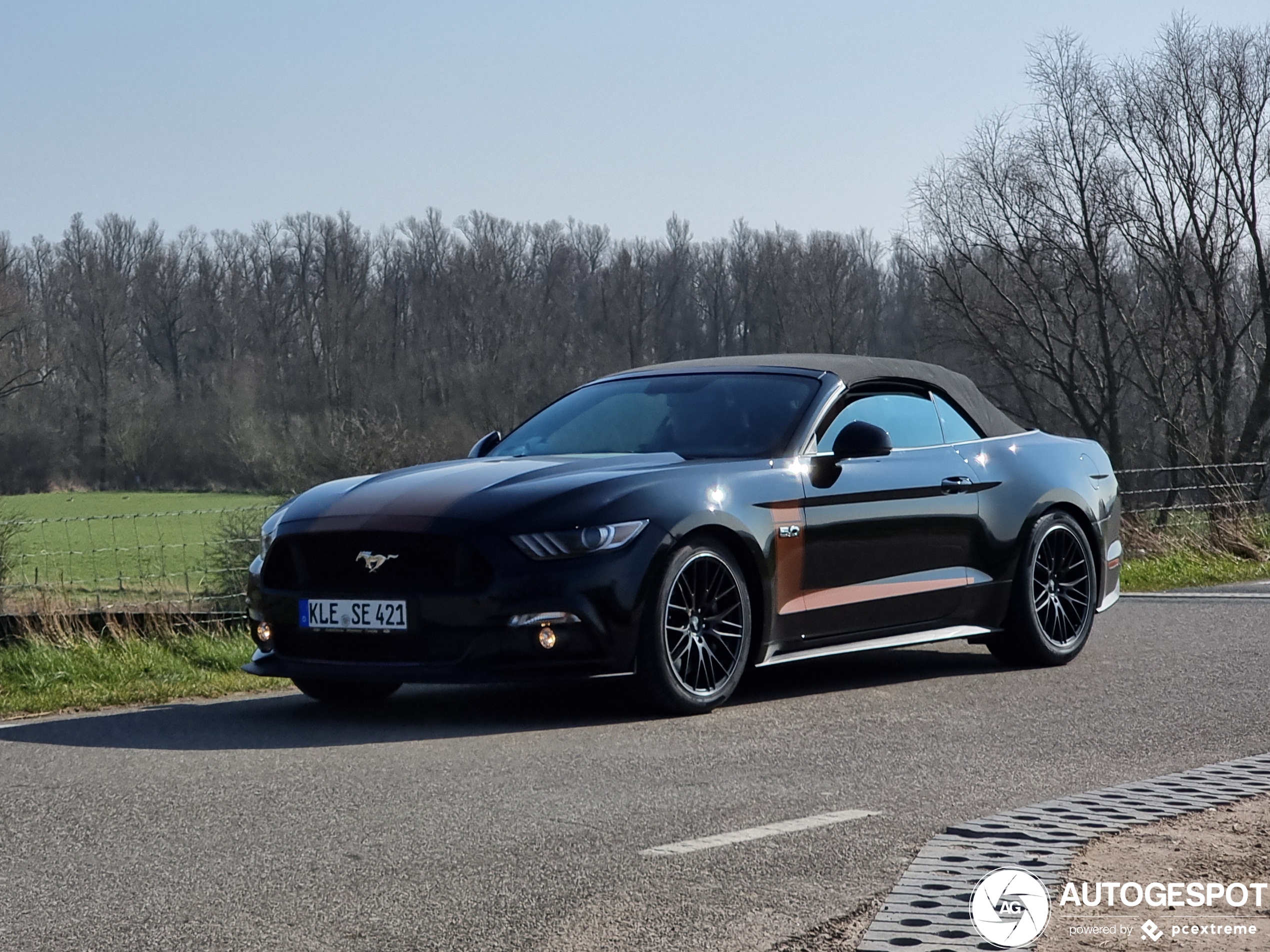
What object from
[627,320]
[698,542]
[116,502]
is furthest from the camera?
[627,320]

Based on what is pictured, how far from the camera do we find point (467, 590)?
257 inches

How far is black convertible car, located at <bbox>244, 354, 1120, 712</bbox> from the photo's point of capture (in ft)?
21.6

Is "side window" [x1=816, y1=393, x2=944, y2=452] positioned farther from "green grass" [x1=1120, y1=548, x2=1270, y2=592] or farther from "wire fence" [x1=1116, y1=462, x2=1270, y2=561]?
"wire fence" [x1=1116, y1=462, x2=1270, y2=561]

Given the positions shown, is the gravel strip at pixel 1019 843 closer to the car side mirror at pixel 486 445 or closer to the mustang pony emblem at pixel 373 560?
the mustang pony emblem at pixel 373 560

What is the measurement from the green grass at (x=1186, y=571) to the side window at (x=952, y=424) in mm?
5811

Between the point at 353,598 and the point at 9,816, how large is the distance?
200 centimetres

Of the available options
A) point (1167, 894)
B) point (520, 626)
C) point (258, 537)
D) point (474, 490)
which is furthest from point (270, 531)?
point (258, 537)

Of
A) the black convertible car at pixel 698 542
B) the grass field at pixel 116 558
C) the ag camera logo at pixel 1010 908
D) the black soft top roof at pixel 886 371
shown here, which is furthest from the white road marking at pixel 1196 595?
the ag camera logo at pixel 1010 908

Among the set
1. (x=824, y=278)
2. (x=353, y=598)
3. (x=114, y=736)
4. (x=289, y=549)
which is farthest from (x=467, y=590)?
(x=824, y=278)

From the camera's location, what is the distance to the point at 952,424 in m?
8.51

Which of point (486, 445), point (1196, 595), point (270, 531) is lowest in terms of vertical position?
point (1196, 595)

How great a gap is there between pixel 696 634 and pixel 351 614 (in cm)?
148

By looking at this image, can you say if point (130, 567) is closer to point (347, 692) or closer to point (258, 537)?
point (258, 537)

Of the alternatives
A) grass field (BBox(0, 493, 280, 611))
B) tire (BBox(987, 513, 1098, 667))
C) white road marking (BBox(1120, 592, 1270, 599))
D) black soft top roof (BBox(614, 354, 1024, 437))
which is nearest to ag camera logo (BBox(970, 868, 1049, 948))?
black soft top roof (BBox(614, 354, 1024, 437))
